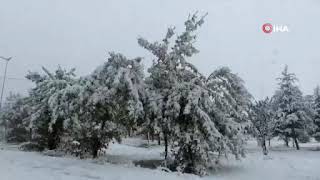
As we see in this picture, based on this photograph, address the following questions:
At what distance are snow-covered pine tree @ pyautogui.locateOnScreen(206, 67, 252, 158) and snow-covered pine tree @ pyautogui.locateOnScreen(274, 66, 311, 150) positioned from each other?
2014cm

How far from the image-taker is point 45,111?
1995cm

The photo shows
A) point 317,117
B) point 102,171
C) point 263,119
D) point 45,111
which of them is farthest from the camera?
point 317,117

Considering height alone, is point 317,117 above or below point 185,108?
above

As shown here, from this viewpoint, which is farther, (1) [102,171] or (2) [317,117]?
(2) [317,117]

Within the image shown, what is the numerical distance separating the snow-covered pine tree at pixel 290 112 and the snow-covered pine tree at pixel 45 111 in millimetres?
23849

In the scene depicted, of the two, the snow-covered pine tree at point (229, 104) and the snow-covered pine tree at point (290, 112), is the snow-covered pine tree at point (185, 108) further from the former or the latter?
the snow-covered pine tree at point (290, 112)

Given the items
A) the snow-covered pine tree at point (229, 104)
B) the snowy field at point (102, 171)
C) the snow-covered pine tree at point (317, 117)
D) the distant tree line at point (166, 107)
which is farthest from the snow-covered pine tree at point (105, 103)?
the snow-covered pine tree at point (317, 117)

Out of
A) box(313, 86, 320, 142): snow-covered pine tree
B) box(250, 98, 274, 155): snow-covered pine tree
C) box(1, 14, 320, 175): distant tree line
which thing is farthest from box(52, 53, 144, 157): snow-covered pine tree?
box(313, 86, 320, 142): snow-covered pine tree

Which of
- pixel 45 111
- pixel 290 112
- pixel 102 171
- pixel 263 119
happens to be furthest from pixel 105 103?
pixel 290 112

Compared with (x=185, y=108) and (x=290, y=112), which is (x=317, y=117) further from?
(x=185, y=108)

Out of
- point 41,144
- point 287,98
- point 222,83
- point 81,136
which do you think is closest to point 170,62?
point 222,83

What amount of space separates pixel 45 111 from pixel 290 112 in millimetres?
27188

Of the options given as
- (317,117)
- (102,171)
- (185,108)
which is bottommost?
(102,171)

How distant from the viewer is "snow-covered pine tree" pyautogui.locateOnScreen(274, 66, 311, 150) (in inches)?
1363
